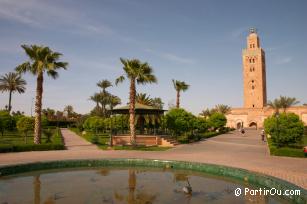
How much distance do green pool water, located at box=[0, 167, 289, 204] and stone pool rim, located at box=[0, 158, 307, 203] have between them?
1.31 feet

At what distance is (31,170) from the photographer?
53.7 feet

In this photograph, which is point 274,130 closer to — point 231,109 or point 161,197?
point 161,197

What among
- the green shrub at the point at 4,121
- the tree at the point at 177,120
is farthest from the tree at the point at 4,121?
the tree at the point at 177,120

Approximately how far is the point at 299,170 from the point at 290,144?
1466 centimetres

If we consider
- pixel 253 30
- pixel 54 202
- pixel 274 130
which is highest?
pixel 253 30

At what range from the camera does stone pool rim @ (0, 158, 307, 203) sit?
1234 centimetres

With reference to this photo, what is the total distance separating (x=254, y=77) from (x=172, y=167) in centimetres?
8233

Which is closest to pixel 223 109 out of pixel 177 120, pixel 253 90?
pixel 253 90

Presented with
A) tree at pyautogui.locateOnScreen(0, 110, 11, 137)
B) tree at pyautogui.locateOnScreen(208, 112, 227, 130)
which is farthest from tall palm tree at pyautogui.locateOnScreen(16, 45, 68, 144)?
tree at pyautogui.locateOnScreen(208, 112, 227, 130)

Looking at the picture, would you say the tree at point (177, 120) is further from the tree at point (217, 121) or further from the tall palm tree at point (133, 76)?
the tree at point (217, 121)

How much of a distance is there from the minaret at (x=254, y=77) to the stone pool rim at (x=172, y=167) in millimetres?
80050

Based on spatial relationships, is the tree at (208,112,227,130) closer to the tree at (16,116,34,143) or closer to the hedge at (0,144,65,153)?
the tree at (16,116,34,143)

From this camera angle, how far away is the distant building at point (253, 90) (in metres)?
87.1

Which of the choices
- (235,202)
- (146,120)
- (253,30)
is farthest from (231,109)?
(235,202)
